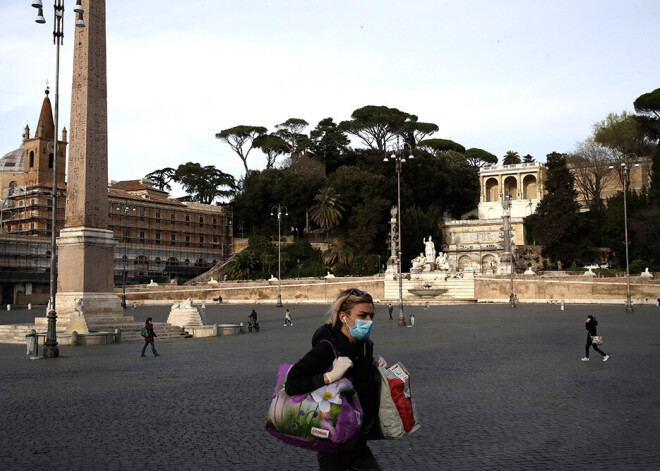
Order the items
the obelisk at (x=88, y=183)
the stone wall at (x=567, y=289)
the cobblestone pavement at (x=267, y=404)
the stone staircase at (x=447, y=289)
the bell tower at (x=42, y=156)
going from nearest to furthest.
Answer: the cobblestone pavement at (x=267, y=404) < the obelisk at (x=88, y=183) < the stone wall at (x=567, y=289) < the stone staircase at (x=447, y=289) < the bell tower at (x=42, y=156)

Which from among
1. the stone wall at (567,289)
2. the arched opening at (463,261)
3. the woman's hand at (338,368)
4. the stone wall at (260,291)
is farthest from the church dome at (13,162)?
the woman's hand at (338,368)

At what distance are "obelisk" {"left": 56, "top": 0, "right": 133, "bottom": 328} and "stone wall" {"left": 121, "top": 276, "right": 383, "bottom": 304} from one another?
99.5ft

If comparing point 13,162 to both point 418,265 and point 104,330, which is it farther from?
point 104,330

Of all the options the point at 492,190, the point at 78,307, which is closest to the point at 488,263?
the point at 492,190

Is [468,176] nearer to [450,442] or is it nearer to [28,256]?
[28,256]

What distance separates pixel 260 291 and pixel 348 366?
168 feet

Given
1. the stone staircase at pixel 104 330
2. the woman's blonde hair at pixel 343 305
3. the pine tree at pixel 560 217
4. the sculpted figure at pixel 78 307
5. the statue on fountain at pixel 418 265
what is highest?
the pine tree at pixel 560 217

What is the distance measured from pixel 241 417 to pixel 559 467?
12.1 feet

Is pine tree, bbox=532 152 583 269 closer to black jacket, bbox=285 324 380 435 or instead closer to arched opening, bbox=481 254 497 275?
arched opening, bbox=481 254 497 275

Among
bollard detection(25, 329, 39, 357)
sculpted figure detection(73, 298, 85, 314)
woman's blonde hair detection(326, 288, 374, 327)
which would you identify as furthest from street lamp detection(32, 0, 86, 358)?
woman's blonde hair detection(326, 288, 374, 327)

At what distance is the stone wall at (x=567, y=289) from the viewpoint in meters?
41.4

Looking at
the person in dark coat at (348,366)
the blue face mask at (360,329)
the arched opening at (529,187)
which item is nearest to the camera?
the person in dark coat at (348,366)

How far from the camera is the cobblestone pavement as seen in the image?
6023 millimetres

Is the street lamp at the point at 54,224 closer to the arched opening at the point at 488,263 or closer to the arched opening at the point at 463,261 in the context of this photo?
the arched opening at the point at 488,263
